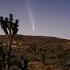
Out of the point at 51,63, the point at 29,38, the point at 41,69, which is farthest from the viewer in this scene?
the point at 29,38

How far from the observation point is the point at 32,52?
53.2 m

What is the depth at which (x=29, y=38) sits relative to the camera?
77.4 m

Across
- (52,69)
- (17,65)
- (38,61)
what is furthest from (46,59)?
(17,65)

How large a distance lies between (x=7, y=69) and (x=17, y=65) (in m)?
3.39

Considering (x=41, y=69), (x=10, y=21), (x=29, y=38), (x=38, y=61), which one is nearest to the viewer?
(x=10, y=21)

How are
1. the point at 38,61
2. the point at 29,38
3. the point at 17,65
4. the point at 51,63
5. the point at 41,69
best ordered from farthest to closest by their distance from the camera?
the point at 29,38, the point at 38,61, the point at 51,63, the point at 41,69, the point at 17,65

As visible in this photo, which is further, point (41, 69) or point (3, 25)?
point (41, 69)

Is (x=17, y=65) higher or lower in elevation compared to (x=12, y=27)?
lower

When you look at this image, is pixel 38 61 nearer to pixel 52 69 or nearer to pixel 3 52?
pixel 52 69

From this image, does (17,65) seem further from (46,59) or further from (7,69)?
(46,59)

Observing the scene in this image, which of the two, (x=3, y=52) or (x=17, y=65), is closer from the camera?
(x=3, y=52)

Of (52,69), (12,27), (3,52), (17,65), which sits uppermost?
(12,27)

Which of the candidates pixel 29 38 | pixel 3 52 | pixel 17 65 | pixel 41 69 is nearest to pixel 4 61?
pixel 3 52

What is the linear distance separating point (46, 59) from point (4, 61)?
75.8 feet
